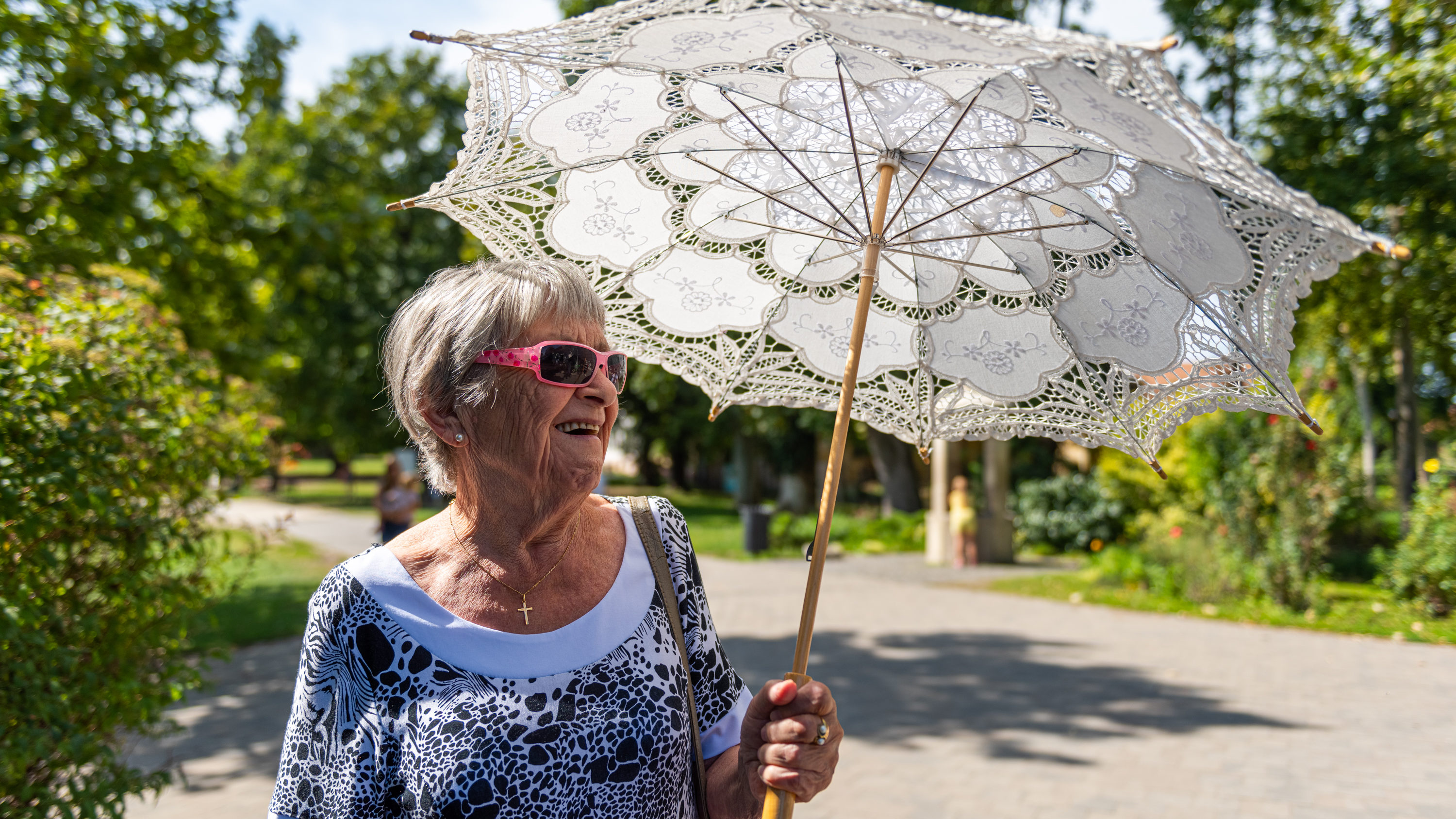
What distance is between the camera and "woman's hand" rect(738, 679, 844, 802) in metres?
1.64

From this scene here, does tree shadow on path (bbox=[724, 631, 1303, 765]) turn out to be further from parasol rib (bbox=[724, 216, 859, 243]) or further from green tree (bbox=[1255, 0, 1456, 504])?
green tree (bbox=[1255, 0, 1456, 504])

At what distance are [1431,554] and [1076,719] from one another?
19.8 ft

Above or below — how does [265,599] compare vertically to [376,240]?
below

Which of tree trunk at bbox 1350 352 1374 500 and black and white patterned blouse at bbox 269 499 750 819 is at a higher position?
tree trunk at bbox 1350 352 1374 500

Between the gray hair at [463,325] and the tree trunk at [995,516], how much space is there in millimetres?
14075

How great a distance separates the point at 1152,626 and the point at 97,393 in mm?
9795

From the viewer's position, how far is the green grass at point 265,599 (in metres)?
8.63

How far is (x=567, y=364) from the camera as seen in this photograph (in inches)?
67.2

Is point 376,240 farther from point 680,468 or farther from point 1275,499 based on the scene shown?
point 1275,499

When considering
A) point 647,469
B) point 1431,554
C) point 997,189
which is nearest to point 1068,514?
point 1431,554

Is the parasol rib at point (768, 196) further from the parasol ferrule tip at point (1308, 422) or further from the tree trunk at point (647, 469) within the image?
the tree trunk at point (647, 469)

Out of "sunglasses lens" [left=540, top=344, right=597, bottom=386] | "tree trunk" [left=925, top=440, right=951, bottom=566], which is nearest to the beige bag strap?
"sunglasses lens" [left=540, top=344, right=597, bottom=386]

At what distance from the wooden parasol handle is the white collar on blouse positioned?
323 mm

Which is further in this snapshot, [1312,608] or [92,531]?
[1312,608]
